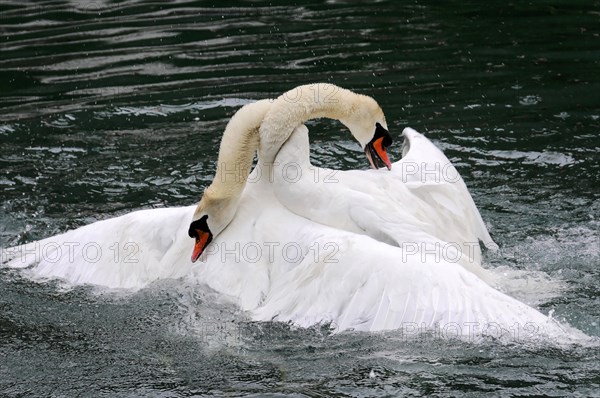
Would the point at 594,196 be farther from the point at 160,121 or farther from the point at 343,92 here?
the point at 160,121

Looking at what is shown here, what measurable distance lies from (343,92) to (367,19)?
6706 mm

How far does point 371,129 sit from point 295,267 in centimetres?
144

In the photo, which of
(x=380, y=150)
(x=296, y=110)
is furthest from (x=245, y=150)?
(x=380, y=150)

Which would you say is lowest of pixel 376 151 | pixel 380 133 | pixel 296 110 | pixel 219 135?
pixel 219 135

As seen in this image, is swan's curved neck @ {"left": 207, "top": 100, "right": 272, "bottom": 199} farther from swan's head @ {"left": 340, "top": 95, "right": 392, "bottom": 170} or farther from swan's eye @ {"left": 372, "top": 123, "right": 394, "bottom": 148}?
swan's eye @ {"left": 372, "top": 123, "right": 394, "bottom": 148}

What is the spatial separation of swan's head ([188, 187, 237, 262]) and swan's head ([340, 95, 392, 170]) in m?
1.16

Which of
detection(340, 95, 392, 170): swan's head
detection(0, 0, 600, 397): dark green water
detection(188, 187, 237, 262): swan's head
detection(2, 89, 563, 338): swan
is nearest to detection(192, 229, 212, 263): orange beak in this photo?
detection(188, 187, 237, 262): swan's head

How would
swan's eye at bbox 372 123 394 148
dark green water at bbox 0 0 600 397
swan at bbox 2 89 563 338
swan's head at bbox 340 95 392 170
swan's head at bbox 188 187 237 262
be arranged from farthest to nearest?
swan's eye at bbox 372 123 394 148, swan's head at bbox 340 95 392 170, swan's head at bbox 188 187 237 262, dark green water at bbox 0 0 600 397, swan at bbox 2 89 563 338

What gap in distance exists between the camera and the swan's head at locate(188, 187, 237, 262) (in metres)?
8.45

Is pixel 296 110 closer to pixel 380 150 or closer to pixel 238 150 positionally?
pixel 238 150

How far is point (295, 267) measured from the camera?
26.8 feet

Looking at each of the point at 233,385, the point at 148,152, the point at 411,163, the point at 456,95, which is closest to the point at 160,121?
the point at 148,152

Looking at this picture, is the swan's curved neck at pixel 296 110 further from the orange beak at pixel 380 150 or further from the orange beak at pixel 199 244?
the orange beak at pixel 199 244

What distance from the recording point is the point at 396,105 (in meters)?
12.7
